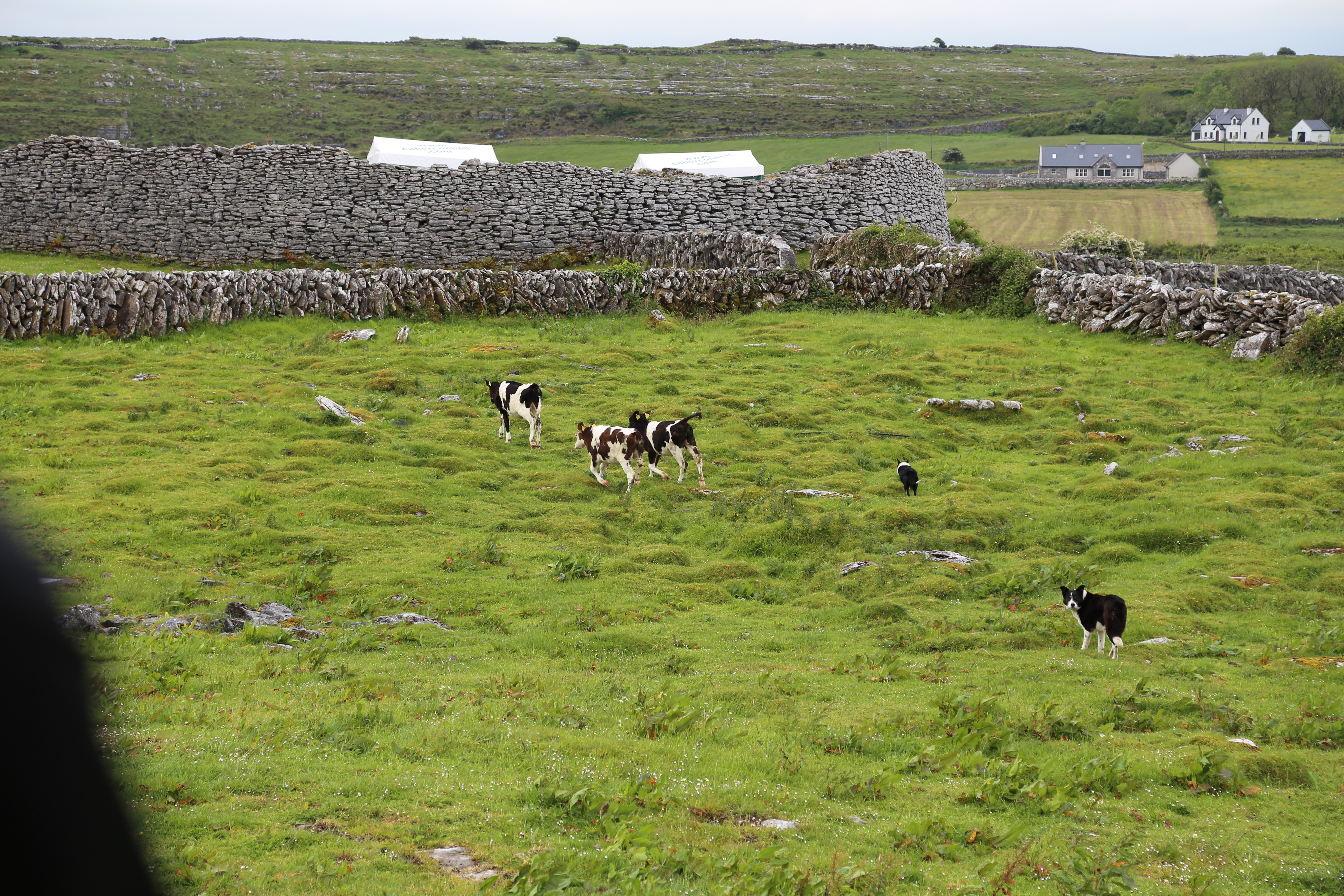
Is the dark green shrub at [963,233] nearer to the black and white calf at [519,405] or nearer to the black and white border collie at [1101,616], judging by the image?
the black and white calf at [519,405]

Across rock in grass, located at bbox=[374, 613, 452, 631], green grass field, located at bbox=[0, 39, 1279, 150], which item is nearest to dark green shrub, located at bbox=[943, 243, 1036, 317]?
rock in grass, located at bbox=[374, 613, 452, 631]

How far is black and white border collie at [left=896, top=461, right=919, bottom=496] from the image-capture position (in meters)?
16.5

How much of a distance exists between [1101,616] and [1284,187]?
327 ft

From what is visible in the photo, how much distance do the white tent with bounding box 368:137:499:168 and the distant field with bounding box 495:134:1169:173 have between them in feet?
78.6

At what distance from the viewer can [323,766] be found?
22.9 ft

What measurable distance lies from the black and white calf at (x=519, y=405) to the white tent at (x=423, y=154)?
2284 cm

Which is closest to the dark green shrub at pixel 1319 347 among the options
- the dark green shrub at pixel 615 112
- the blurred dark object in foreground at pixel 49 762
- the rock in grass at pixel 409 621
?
the rock in grass at pixel 409 621

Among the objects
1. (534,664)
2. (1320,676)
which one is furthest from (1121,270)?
(534,664)

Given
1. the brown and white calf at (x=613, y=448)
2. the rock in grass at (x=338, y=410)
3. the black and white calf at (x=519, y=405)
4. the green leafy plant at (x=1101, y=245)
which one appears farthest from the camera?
the green leafy plant at (x=1101, y=245)

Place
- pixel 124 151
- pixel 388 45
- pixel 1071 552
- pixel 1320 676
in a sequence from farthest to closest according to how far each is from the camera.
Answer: pixel 388 45 < pixel 124 151 < pixel 1071 552 < pixel 1320 676

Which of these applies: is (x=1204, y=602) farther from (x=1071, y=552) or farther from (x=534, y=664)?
(x=534, y=664)

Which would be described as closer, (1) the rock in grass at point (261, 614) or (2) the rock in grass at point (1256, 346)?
(1) the rock in grass at point (261, 614)

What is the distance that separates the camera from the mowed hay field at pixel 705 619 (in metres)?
6.32

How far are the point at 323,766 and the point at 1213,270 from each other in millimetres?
39721
